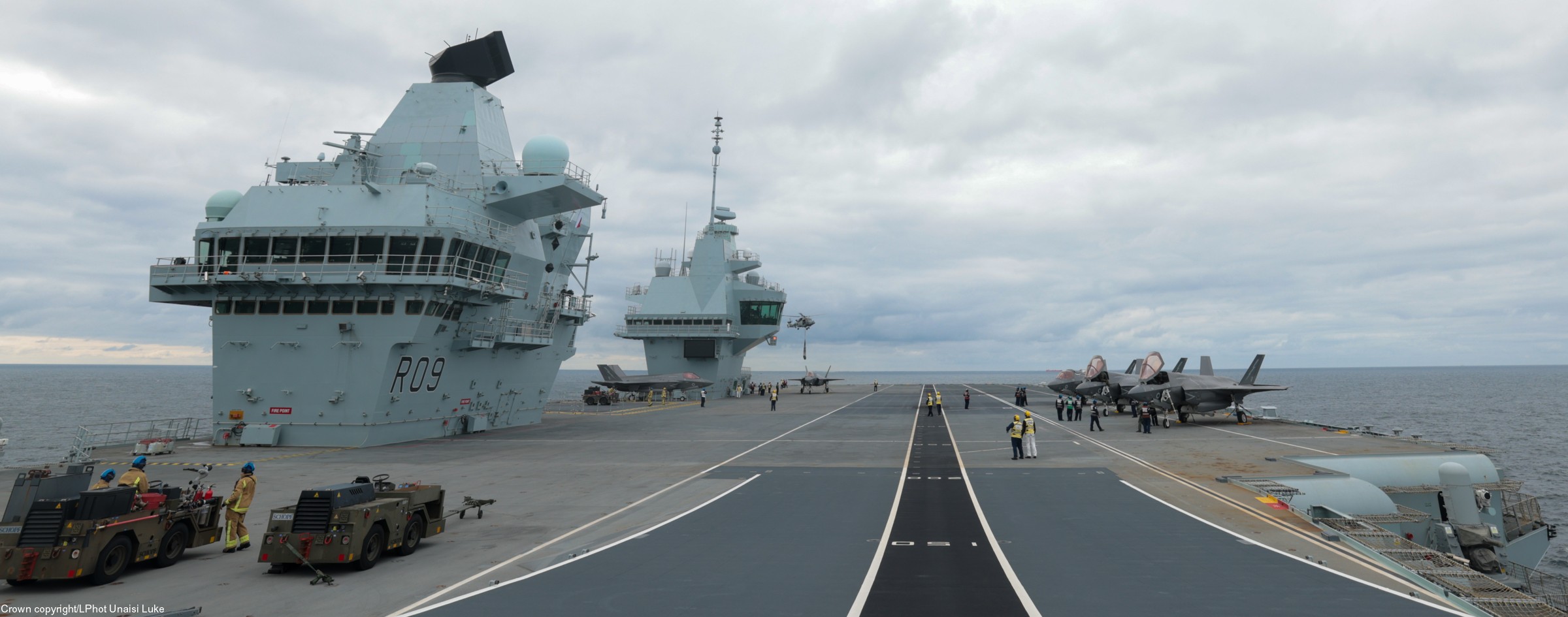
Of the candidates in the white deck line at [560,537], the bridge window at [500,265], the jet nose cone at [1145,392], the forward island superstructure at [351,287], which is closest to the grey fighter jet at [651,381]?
the bridge window at [500,265]

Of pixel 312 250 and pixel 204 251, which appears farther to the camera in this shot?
pixel 204 251

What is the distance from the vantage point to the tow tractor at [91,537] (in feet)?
33.2

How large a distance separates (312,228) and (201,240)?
15.8ft

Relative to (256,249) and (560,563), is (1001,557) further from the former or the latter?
(256,249)

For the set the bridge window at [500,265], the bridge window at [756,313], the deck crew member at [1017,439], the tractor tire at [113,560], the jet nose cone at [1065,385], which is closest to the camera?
the tractor tire at [113,560]

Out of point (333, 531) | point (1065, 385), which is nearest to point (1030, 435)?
point (333, 531)

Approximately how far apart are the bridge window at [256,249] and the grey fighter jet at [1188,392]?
41.5 m

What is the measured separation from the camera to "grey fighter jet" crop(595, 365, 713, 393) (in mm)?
68625

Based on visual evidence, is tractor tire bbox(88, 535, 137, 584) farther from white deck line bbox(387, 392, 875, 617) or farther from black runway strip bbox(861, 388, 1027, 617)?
black runway strip bbox(861, 388, 1027, 617)

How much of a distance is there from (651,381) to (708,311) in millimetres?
8486

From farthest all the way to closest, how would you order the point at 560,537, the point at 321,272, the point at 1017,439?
the point at 321,272
the point at 1017,439
the point at 560,537

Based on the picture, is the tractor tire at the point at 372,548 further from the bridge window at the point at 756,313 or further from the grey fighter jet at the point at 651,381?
the bridge window at the point at 756,313

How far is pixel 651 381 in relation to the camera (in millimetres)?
69938

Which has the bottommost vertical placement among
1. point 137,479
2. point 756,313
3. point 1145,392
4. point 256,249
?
point 137,479
